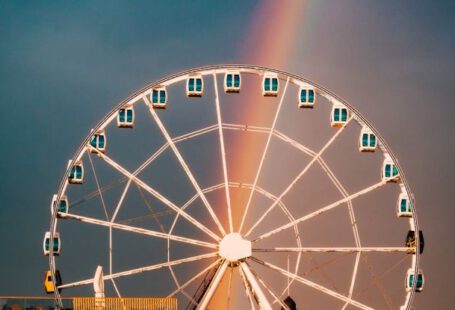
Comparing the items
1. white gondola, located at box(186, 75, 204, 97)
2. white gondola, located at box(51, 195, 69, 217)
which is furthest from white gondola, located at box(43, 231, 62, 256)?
white gondola, located at box(186, 75, 204, 97)

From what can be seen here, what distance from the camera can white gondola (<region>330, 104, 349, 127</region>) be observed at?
72.2 metres

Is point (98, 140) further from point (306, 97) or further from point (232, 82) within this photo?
point (306, 97)

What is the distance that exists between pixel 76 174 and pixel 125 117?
3614mm

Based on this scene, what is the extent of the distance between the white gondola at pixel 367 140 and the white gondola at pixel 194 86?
26.7ft

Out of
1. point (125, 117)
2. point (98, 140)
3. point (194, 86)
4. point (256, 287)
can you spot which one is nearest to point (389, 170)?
point (256, 287)

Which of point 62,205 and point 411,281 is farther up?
point 62,205

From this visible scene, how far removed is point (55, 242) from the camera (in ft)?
229

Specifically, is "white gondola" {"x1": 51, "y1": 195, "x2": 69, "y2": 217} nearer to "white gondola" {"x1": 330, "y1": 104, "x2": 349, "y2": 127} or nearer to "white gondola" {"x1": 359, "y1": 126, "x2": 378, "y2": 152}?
"white gondola" {"x1": 330, "y1": 104, "x2": 349, "y2": 127}

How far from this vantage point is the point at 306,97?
236 feet

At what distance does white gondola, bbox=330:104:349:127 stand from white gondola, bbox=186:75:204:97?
6.55 metres

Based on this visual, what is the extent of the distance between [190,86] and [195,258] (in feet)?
28.7

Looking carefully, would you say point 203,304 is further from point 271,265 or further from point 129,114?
point 129,114

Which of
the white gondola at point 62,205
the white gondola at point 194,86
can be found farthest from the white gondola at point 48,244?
the white gondola at point 194,86

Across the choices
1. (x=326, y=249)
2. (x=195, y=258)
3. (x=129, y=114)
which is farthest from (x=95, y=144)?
(x=326, y=249)
